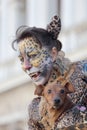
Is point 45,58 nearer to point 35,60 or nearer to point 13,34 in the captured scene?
point 35,60

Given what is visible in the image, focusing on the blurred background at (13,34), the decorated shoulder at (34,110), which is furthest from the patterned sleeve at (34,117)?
the blurred background at (13,34)

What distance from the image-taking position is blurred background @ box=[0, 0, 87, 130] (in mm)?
11609

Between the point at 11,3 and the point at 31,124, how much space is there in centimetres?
1163

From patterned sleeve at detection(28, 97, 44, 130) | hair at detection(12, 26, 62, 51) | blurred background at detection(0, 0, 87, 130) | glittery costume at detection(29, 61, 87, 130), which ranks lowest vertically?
blurred background at detection(0, 0, 87, 130)

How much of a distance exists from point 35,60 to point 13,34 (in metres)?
9.78

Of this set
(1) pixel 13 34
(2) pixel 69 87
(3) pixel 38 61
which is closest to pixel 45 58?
(3) pixel 38 61

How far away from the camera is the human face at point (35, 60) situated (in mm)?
2678

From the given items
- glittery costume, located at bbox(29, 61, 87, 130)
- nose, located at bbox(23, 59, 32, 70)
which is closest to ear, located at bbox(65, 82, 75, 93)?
glittery costume, located at bbox(29, 61, 87, 130)

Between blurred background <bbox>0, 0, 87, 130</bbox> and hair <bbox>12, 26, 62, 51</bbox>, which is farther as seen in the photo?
blurred background <bbox>0, 0, 87, 130</bbox>

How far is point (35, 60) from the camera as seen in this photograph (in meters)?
2.70

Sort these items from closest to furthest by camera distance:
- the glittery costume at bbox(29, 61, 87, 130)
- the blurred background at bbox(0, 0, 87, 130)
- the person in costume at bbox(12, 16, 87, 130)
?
the glittery costume at bbox(29, 61, 87, 130), the person in costume at bbox(12, 16, 87, 130), the blurred background at bbox(0, 0, 87, 130)

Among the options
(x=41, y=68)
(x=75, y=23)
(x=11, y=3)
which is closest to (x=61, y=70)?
(x=41, y=68)

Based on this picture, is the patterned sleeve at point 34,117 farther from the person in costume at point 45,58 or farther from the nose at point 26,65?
the nose at point 26,65

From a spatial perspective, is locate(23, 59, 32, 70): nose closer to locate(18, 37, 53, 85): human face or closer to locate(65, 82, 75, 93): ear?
locate(18, 37, 53, 85): human face
